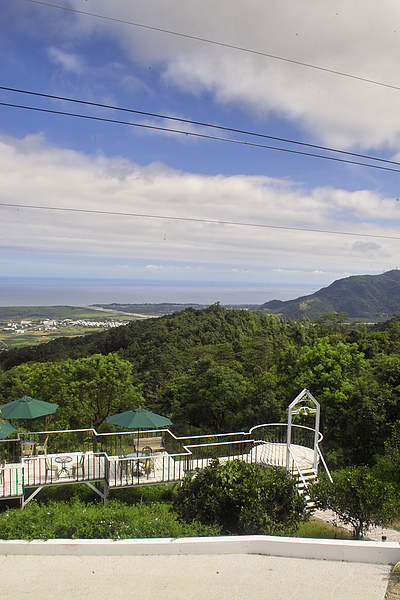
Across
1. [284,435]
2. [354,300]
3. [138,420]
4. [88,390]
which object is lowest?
[284,435]

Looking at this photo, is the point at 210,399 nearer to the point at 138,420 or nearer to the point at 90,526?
the point at 138,420

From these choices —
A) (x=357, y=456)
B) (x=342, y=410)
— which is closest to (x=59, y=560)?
(x=357, y=456)

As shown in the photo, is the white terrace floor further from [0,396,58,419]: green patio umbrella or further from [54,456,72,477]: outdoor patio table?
[0,396,58,419]: green patio umbrella

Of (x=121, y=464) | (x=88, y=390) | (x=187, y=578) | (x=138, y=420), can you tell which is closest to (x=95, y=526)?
(x=187, y=578)

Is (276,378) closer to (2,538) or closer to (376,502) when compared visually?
(376,502)

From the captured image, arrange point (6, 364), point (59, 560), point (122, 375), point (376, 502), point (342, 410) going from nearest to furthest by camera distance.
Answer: point (59, 560) → point (376, 502) → point (342, 410) → point (122, 375) → point (6, 364)

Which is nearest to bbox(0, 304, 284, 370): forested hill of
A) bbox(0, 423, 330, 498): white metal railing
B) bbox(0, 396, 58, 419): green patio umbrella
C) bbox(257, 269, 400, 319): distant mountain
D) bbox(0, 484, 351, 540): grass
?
bbox(257, 269, 400, 319): distant mountain
